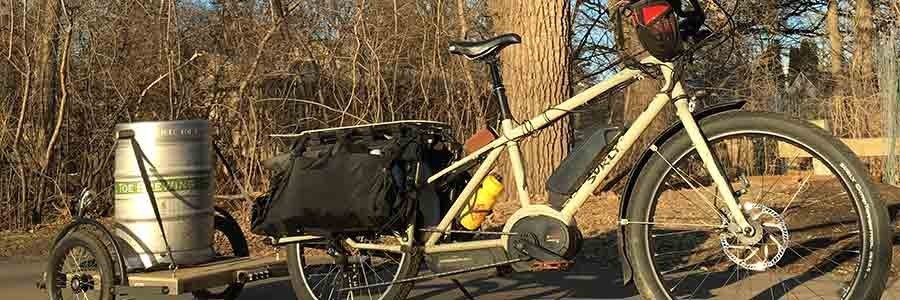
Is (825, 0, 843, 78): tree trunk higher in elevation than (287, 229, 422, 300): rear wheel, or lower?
higher

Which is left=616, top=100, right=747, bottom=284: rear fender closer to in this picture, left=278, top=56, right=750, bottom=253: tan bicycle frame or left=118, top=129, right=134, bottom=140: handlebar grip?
left=278, top=56, right=750, bottom=253: tan bicycle frame

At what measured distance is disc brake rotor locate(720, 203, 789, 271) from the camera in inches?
152

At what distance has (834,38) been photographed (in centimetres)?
1596

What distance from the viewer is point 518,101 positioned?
8.41m

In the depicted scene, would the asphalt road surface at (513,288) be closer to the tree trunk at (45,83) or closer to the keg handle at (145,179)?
the keg handle at (145,179)

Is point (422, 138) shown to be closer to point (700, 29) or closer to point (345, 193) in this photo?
point (345, 193)

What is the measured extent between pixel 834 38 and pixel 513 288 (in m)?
12.2

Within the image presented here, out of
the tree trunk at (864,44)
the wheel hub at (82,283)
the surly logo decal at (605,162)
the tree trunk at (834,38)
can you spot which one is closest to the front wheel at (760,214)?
the surly logo decal at (605,162)

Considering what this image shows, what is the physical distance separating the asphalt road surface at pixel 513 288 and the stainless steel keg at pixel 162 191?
97cm

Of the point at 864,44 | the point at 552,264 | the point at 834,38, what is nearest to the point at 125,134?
the point at 552,264

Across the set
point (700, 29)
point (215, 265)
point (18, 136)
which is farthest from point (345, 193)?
point (18, 136)

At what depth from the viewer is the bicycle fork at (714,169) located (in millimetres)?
3861

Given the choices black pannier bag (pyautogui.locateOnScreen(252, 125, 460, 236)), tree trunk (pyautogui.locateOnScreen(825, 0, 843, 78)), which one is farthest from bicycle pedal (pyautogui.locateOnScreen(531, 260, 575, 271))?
tree trunk (pyautogui.locateOnScreen(825, 0, 843, 78))

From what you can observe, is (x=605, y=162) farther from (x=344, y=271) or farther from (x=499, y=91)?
(x=344, y=271)
